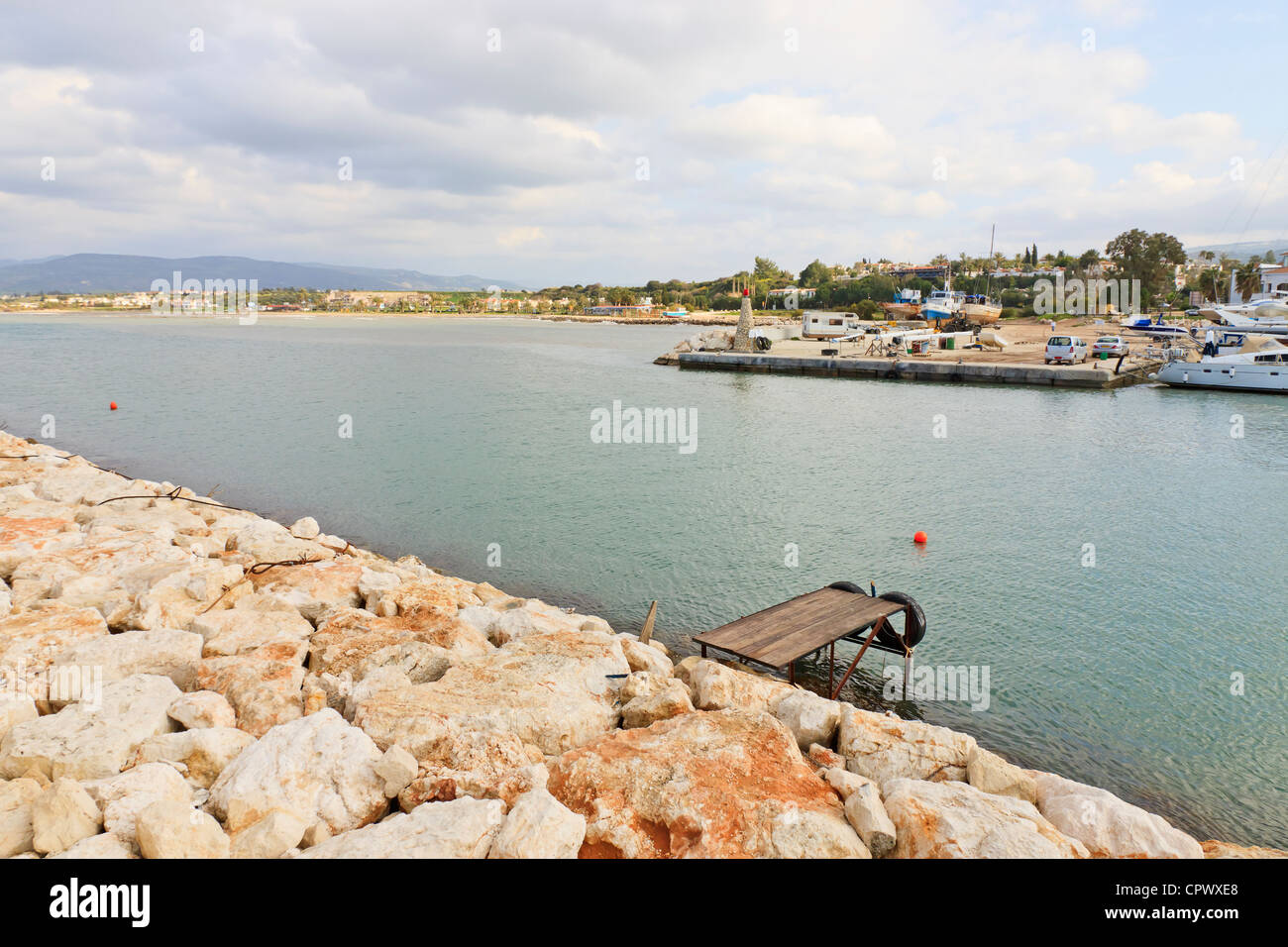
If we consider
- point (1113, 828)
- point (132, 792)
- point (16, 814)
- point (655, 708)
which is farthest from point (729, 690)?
point (16, 814)

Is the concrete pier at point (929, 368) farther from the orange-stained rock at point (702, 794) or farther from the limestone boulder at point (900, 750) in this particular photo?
the orange-stained rock at point (702, 794)

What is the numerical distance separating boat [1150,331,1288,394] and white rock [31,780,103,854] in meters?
52.7

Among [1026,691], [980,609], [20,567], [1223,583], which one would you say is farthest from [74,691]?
[1223,583]

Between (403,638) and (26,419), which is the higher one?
(26,419)

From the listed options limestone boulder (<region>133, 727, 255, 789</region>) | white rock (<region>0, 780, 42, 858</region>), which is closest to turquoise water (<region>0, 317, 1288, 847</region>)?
limestone boulder (<region>133, 727, 255, 789</region>)

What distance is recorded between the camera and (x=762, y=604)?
1290cm

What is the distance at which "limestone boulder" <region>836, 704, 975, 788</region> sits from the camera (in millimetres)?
6949

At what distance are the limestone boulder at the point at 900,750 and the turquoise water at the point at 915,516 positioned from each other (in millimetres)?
2588

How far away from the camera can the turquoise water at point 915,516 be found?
9.88 meters

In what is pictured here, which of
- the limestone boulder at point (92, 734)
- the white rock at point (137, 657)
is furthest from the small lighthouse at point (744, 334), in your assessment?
the limestone boulder at point (92, 734)
